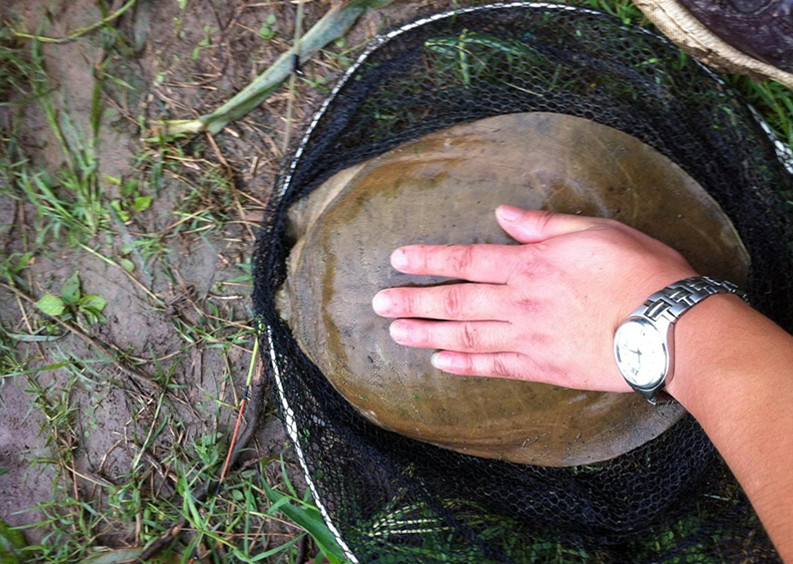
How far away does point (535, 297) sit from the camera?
1.51m

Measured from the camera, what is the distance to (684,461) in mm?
1787

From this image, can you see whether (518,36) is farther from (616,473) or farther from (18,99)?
(18,99)

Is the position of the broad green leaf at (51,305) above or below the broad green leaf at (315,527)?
above

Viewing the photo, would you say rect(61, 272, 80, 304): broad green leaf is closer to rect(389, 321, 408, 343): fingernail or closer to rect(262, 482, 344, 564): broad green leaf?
rect(262, 482, 344, 564): broad green leaf

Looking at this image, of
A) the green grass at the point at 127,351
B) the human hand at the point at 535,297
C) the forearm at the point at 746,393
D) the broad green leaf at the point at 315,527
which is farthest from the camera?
the green grass at the point at 127,351

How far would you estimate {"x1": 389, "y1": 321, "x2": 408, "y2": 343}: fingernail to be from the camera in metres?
1.58

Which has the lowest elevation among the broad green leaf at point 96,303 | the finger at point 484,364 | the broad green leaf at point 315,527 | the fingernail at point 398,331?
the broad green leaf at point 315,527

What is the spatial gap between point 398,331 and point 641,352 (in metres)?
0.55

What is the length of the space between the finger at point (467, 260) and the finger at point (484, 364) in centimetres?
18

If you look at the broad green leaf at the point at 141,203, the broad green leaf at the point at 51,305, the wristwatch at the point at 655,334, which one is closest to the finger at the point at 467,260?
the wristwatch at the point at 655,334

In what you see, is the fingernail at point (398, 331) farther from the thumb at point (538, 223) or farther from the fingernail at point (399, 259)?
the thumb at point (538, 223)

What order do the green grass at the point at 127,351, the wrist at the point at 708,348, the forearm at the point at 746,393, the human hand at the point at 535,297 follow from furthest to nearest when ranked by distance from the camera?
the green grass at the point at 127,351, the human hand at the point at 535,297, the wrist at the point at 708,348, the forearm at the point at 746,393

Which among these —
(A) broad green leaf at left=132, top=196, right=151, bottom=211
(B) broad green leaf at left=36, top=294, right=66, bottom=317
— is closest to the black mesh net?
(A) broad green leaf at left=132, top=196, right=151, bottom=211

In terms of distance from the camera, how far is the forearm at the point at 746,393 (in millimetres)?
1123
